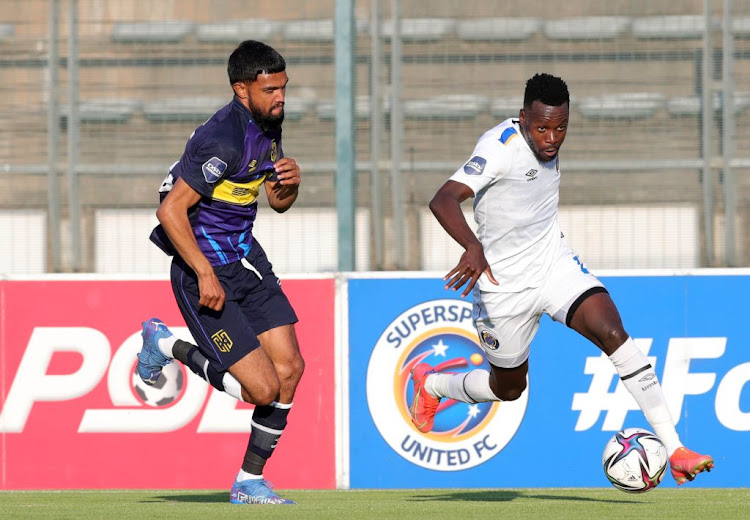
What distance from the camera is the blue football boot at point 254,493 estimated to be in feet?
20.5

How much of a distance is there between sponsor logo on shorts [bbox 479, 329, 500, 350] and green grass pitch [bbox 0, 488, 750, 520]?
0.74 m

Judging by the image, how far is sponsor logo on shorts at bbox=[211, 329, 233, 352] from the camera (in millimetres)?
6172

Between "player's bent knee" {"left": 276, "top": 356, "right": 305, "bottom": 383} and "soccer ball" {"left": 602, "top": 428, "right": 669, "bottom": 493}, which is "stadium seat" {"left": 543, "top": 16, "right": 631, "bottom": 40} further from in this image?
"soccer ball" {"left": 602, "top": 428, "right": 669, "bottom": 493}

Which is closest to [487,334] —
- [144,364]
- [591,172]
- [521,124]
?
[521,124]

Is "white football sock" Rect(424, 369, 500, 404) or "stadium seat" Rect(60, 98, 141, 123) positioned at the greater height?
"stadium seat" Rect(60, 98, 141, 123)

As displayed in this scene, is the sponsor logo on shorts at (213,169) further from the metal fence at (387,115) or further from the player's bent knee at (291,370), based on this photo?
the metal fence at (387,115)

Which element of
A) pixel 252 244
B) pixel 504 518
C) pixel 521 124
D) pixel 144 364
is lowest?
pixel 504 518

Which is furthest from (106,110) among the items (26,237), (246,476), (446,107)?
(246,476)

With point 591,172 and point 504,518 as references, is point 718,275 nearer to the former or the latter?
point 591,172

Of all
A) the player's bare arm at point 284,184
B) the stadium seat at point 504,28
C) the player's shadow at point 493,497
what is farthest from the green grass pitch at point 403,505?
the stadium seat at point 504,28

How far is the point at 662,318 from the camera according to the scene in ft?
26.3

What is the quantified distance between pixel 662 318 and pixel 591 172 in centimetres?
107

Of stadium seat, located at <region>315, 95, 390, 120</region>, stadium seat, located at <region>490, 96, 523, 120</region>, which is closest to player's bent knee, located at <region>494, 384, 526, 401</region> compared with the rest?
stadium seat, located at <region>490, 96, 523, 120</region>

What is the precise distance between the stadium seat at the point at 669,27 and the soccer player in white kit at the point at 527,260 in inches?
98.0
